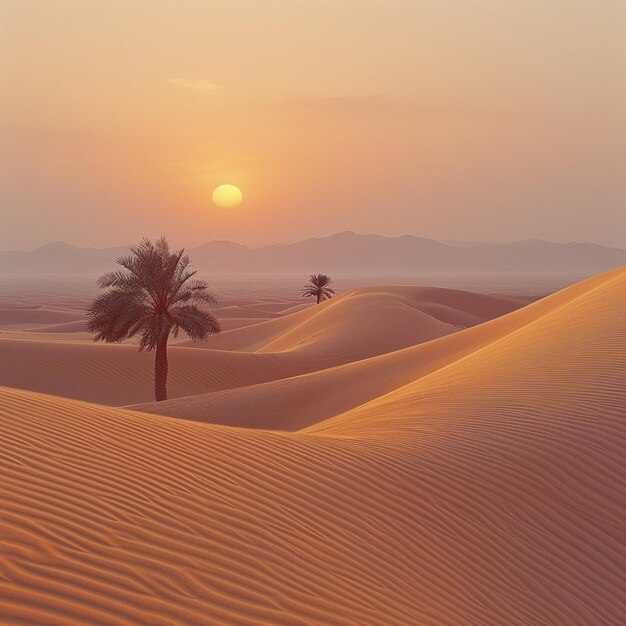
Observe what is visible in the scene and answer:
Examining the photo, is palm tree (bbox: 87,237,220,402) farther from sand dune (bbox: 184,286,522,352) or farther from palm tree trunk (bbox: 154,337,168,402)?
sand dune (bbox: 184,286,522,352)

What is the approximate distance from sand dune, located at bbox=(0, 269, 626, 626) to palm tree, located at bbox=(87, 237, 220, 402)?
517 inches

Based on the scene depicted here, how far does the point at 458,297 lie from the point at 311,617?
52693 mm

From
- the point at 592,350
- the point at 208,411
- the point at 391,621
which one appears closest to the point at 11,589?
the point at 391,621

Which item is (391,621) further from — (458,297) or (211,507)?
(458,297)

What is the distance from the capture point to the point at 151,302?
21094mm

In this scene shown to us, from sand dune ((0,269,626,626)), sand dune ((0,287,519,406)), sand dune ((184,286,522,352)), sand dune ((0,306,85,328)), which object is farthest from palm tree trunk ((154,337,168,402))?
sand dune ((0,306,85,328))

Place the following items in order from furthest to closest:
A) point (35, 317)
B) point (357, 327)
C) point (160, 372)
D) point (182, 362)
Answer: point (35, 317) < point (357, 327) < point (182, 362) < point (160, 372)

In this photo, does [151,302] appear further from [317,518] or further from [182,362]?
[317,518]

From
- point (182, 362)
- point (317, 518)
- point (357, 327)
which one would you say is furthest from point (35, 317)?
point (317, 518)

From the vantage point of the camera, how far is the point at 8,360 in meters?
24.8

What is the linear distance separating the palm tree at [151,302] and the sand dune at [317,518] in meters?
13.1

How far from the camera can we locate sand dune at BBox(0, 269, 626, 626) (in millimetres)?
3621

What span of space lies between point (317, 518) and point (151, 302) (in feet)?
55.2

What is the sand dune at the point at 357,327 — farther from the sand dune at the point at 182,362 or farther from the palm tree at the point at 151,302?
the palm tree at the point at 151,302
